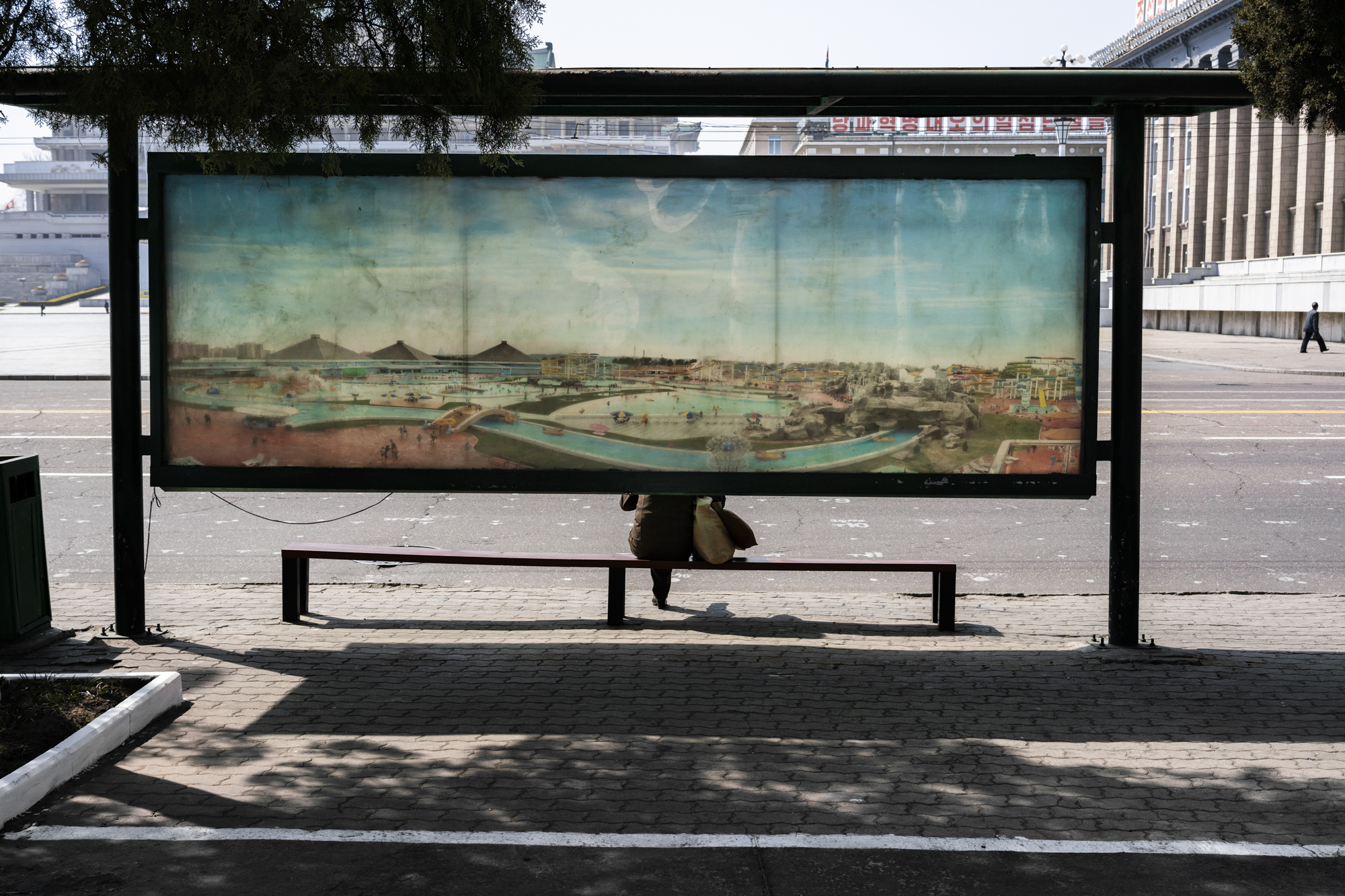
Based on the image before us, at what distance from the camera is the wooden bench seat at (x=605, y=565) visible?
292 inches

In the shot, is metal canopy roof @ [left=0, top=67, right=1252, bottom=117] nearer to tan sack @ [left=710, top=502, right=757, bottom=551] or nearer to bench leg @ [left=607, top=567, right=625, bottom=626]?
tan sack @ [left=710, top=502, right=757, bottom=551]

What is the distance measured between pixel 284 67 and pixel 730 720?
11.3 feet

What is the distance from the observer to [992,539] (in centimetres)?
1053

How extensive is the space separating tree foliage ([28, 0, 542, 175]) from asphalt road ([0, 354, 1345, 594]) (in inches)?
169

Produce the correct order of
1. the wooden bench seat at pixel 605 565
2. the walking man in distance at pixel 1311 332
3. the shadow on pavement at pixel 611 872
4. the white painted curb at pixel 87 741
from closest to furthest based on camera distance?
the shadow on pavement at pixel 611 872
the white painted curb at pixel 87 741
the wooden bench seat at pixel 605 565
the walking man in distance at pixel 1311 332

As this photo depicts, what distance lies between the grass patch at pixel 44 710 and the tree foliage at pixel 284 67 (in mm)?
2512

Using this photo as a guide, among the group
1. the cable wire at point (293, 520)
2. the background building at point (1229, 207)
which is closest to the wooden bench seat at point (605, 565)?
the cable wire at point (293, 520)

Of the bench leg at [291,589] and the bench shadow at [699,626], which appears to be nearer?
the bench shadow at [699,626]

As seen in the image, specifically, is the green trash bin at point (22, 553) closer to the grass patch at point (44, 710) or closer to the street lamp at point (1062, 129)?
the grass patch at point (44, 710)

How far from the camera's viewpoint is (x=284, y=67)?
4.70 metres

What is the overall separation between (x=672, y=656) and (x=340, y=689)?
1.81 m

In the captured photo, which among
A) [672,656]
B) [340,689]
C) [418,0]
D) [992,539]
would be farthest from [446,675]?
[992,539]

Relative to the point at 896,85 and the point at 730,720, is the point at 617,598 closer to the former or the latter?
the point at 730,720

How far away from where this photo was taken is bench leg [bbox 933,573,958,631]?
24.3 feet
